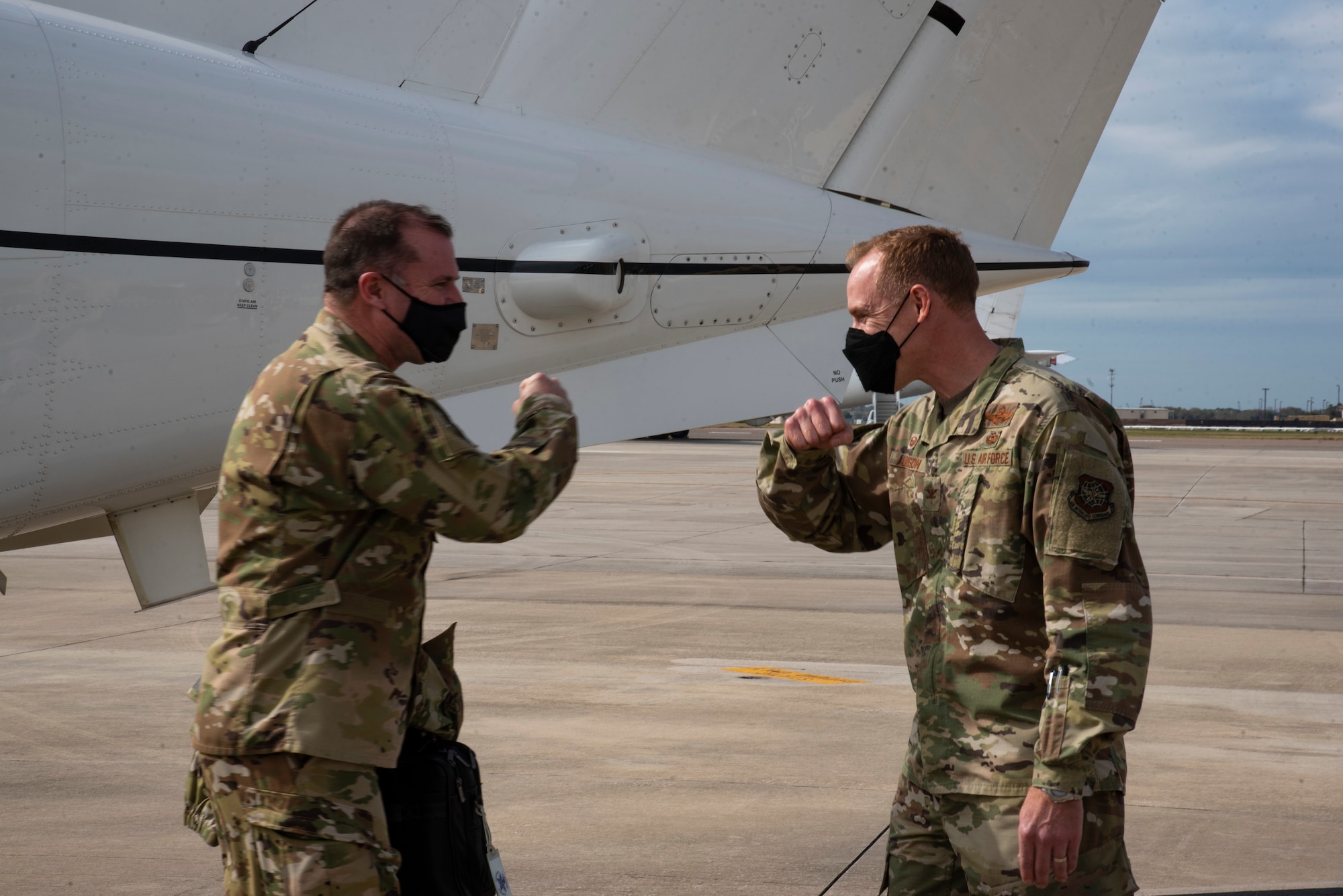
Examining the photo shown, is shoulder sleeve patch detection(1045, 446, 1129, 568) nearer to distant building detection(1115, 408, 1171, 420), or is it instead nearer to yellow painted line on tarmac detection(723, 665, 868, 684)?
yellow painted line on tarmac detection(723, 665, 868, 684)

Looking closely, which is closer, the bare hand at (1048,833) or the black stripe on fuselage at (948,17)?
the bare hand at (1048,833)

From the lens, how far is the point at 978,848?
232 cm

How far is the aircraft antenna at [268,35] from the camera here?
4.31 m

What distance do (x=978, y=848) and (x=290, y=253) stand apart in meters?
2.83

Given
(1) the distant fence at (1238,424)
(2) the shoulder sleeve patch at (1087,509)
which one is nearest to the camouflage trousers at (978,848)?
(2) the shoulder sleeve patch at (1087,509)

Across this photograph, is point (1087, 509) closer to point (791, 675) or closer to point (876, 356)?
point (876, 356)

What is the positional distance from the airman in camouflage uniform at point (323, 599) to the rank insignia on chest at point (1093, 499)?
3.21 feet

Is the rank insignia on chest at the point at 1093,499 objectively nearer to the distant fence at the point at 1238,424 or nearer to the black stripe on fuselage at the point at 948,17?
the black stripe on fuselage at the point at 948,17

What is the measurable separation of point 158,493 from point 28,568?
992 cm

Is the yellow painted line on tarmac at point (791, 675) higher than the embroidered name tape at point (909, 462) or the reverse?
the reverse

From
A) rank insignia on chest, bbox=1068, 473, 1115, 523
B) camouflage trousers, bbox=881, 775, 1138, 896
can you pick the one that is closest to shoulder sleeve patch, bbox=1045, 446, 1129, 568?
rank insignia on chest, bbox=1068, 473, 1115, 523

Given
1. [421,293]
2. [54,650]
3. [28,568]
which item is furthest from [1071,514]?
[28,568]

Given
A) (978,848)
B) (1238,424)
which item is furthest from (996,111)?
(1238,424)

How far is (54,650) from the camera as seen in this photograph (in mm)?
8242
